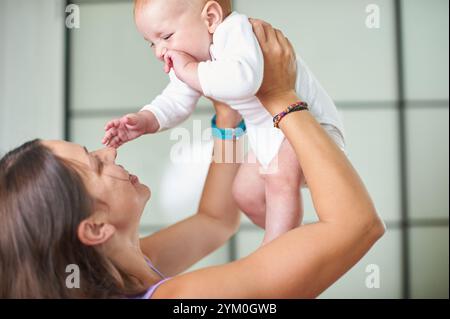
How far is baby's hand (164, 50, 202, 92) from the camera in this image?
0.72 metres

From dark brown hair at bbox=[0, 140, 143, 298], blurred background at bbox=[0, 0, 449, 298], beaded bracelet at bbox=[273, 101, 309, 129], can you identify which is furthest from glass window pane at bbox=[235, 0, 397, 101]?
dark brown hair at bbox=[0, 140, 143, 298]

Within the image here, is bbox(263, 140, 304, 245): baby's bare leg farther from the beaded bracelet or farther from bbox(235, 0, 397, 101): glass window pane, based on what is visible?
bbox(235, 0, 397, 101): glass window pane

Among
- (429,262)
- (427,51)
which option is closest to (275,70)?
(427,51)

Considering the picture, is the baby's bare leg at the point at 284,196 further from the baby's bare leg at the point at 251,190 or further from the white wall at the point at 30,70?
the white wall at the point at 30,70

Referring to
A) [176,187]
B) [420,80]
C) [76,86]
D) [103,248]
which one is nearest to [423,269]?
[420,80]

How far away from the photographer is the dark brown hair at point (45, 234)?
642mm

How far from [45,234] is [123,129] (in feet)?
0.68

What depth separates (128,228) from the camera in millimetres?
707

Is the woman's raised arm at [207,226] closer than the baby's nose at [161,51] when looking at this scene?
No

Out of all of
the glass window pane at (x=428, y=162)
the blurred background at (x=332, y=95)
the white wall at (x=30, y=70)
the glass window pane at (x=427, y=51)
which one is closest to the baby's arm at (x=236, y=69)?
the blurred background at (x=332, y=95)

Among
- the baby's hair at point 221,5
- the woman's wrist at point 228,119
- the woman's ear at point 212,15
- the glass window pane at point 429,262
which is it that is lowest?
the glass window pane at point 429,262

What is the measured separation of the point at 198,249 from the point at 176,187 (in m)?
1.14

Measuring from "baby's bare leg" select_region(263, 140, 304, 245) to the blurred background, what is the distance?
0.83m

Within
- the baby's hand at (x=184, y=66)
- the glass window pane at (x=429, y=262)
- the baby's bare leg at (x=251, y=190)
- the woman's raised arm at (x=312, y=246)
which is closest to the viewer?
the woman's raised arm at (x=312, y=246)
